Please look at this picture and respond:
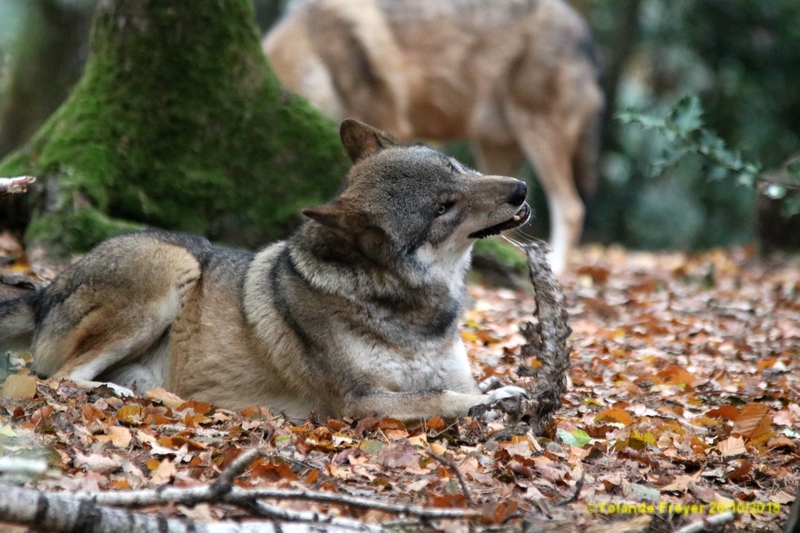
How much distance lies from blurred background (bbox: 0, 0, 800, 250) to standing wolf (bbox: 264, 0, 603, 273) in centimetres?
96

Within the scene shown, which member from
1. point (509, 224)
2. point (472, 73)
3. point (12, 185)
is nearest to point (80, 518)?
point (12, 185)

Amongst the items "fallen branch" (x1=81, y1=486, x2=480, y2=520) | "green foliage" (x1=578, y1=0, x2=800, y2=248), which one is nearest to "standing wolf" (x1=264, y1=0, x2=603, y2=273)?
"green foliage" (x1=578, y1=0, x2=800, y2=248)

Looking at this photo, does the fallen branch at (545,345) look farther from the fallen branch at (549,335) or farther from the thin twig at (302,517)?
the thin twig at (302,517)

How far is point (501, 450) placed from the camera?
4035 millimetres

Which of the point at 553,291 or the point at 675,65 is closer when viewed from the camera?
the point at 553,291

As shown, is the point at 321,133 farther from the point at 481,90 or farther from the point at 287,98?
the point at 481,90

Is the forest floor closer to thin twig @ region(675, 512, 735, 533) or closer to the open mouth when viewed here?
thin twig @ region(675, 512, 735, 533)

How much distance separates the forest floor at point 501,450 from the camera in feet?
11.1

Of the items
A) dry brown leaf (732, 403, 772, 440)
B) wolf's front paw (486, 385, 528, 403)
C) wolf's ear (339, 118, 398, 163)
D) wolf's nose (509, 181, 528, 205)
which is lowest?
wolf's front paw (486, 385, 528, 403)

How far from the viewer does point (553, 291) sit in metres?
4.50

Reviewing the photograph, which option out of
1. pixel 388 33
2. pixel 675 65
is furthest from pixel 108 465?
pixel 675 65

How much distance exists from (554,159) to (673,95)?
4.89 m

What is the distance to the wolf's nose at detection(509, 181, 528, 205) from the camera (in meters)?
4.56

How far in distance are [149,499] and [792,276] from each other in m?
9.67
